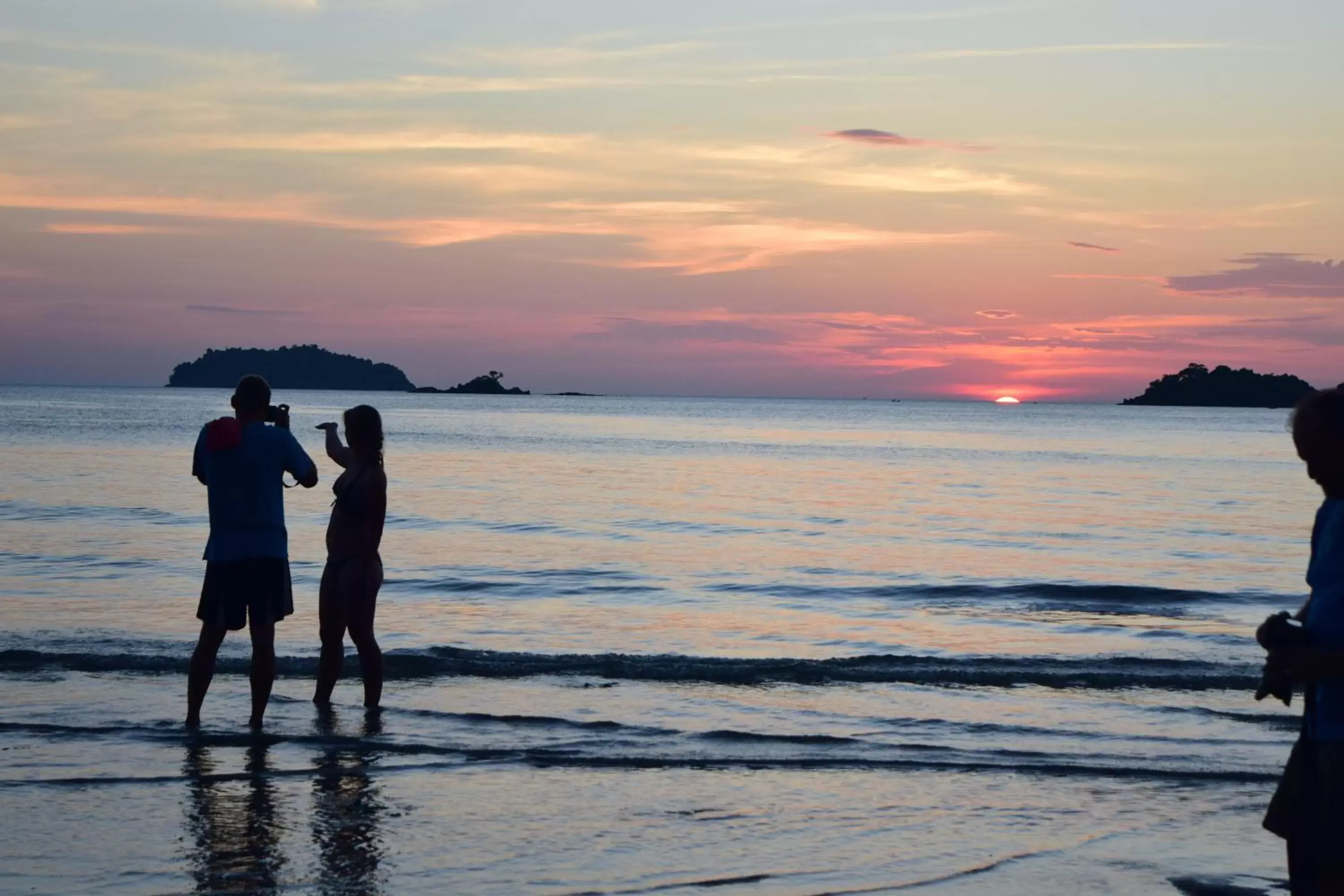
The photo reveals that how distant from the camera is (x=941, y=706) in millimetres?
9617

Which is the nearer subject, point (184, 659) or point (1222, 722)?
point (1222, 722)

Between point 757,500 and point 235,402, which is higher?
point 235,402

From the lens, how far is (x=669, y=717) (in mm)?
9008

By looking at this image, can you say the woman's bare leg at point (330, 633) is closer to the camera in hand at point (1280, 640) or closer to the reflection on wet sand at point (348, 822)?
the reflection on wet sand at point (348, 822)

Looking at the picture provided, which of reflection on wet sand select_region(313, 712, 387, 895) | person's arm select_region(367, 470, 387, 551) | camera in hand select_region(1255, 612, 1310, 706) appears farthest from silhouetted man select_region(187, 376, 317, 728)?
camera in hand select_region(1255, 612, 1310, 706)

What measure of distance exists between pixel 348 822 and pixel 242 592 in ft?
6.51

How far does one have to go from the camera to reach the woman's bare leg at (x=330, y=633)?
27.7ft

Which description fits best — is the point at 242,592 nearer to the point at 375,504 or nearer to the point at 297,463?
the point at 297,463

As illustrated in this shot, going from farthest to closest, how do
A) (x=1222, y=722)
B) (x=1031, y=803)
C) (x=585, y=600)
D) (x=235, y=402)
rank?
1. (x=585, y=600)
2. (x=1222, y=722)
3. (x=235, y=402)
4. (x=1031, y=803)

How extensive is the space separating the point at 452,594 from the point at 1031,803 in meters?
10.7

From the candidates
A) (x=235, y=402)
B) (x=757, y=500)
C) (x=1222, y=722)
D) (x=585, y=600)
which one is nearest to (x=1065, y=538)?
(x=757, y=500)

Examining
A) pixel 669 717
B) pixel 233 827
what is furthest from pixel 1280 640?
pixel 669 717

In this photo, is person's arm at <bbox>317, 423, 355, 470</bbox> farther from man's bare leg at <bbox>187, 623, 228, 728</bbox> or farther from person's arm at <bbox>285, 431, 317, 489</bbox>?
man's bare leg at <bbox>187, 623, 228, 728</bbox>

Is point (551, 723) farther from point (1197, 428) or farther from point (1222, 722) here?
point (1197, 428)
